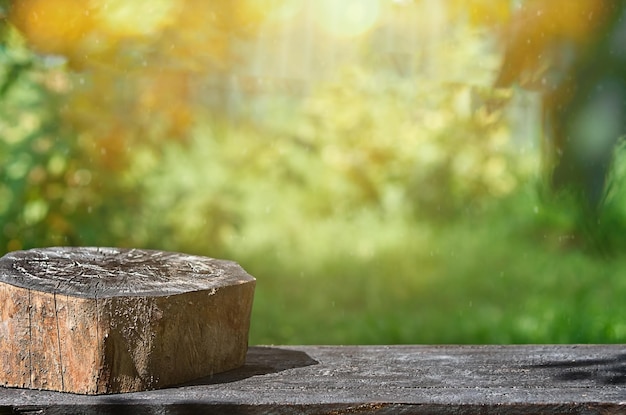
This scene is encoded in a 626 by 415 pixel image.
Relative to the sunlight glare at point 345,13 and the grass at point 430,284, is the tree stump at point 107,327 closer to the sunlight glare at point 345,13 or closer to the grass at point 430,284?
the grass at point 430,284

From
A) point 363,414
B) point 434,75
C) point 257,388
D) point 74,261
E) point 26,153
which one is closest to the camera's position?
point 363,414

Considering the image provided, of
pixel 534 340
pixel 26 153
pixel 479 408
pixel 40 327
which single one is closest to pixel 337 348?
pixel 479 408

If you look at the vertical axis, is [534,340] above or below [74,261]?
below

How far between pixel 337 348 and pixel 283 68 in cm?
237

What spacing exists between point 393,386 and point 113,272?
0.93m

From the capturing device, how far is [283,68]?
5.09 meters

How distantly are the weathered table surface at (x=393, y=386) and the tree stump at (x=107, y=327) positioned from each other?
5 centimetres

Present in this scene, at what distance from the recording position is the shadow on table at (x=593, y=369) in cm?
266

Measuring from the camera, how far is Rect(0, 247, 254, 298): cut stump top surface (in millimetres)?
2432

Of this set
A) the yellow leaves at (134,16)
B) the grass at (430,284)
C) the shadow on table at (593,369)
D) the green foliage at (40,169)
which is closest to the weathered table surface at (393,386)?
the shadow on table at (593,369)

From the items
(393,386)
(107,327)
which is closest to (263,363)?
(393,386)

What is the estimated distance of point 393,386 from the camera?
2531 millimetres

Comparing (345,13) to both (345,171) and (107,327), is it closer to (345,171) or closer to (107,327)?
(345,171)

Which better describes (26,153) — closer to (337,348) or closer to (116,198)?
(116,198)
